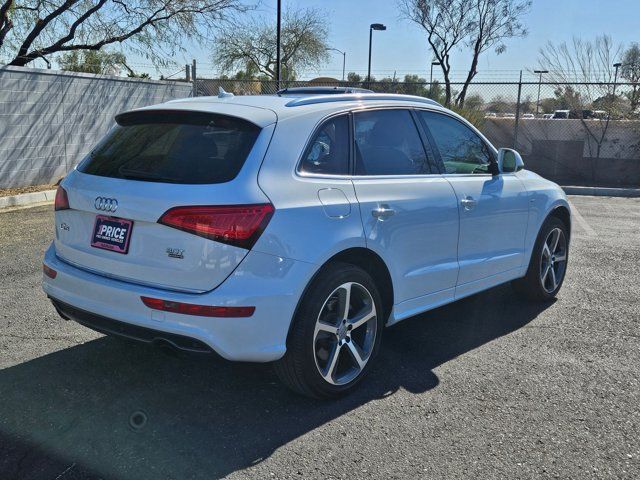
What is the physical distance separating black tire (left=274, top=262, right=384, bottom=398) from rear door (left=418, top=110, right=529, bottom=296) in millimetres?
1207

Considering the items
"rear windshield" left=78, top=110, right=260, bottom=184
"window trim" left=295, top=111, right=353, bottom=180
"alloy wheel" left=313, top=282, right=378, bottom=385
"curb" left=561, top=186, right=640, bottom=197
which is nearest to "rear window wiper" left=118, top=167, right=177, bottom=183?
"rear windshield" left=78, top=110, right=260, bottom=184

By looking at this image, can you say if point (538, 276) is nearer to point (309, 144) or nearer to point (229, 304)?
point (309, 144)

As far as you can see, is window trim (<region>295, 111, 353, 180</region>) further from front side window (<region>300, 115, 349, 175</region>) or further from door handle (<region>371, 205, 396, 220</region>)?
door handle (<region>371, 205, 396, 220</region>)

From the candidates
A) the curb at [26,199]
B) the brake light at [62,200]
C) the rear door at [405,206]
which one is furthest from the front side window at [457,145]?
the curb at [26,199]

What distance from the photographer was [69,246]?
3604 mm

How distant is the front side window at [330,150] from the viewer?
357 centimetres

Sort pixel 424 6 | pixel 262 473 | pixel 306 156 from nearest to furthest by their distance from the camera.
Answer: pixel 262 473, pixel 306 156, pixel 424 6

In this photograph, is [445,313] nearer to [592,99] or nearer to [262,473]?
[262,473]

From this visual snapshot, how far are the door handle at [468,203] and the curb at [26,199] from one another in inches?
300

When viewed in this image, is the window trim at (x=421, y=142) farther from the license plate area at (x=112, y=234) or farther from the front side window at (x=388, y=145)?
the license plate area at (x=112, y=234)

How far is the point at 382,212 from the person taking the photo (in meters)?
3.77

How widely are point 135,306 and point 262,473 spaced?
106 cm

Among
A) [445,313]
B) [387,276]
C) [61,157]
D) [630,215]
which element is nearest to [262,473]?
[387,276]

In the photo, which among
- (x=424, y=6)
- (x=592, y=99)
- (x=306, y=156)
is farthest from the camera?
(x=424, y=6)
